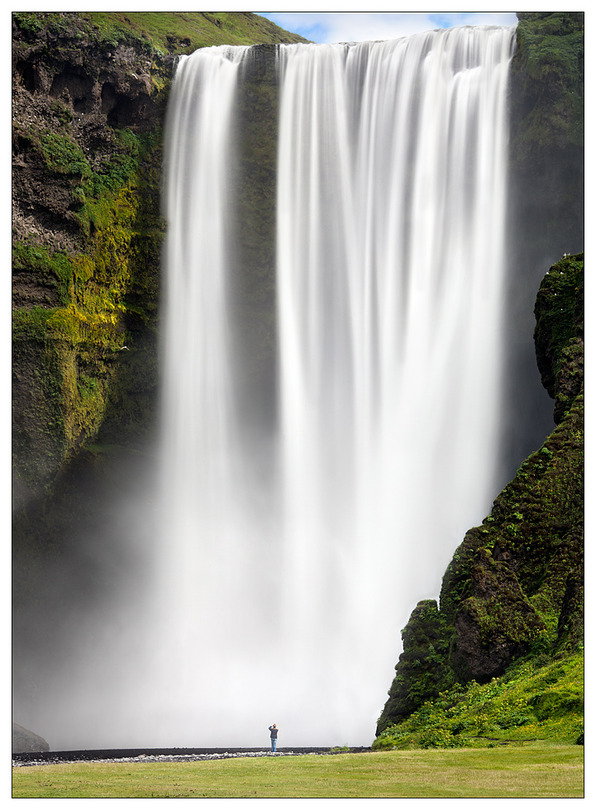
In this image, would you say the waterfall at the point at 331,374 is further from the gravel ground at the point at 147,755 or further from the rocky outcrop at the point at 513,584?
the rocky outcrop at the point at 513,584

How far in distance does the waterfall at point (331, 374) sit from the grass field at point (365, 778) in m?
13.1

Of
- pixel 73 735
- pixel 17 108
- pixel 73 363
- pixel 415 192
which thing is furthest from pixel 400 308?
pixel 73 735

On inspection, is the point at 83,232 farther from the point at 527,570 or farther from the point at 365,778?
the point at 365,778

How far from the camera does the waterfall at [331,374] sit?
2914cm

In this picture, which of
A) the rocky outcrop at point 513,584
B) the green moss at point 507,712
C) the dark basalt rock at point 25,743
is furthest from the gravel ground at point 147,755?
the green moss at point 507,712

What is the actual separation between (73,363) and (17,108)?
9.09m

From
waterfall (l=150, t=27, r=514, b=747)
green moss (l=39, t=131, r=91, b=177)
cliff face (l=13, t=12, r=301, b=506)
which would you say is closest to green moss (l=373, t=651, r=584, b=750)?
waterfall (l=150, t=27, r=514, b=747)

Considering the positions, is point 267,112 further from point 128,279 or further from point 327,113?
point 128,279

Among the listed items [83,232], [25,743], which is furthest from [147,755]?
[83,232]

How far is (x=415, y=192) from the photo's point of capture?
3216 cm

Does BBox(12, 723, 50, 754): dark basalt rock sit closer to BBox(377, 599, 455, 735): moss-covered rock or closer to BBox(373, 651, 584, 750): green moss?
BBox(377, 599, 455, 735): moss-covered rock

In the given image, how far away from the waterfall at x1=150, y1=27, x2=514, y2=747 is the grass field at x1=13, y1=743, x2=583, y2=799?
1312 cm

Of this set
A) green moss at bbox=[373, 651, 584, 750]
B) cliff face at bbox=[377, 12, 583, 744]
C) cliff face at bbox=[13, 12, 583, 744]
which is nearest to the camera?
green moss at bbox=[373, 651, 584, 750]

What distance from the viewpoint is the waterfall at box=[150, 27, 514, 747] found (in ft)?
95.6
